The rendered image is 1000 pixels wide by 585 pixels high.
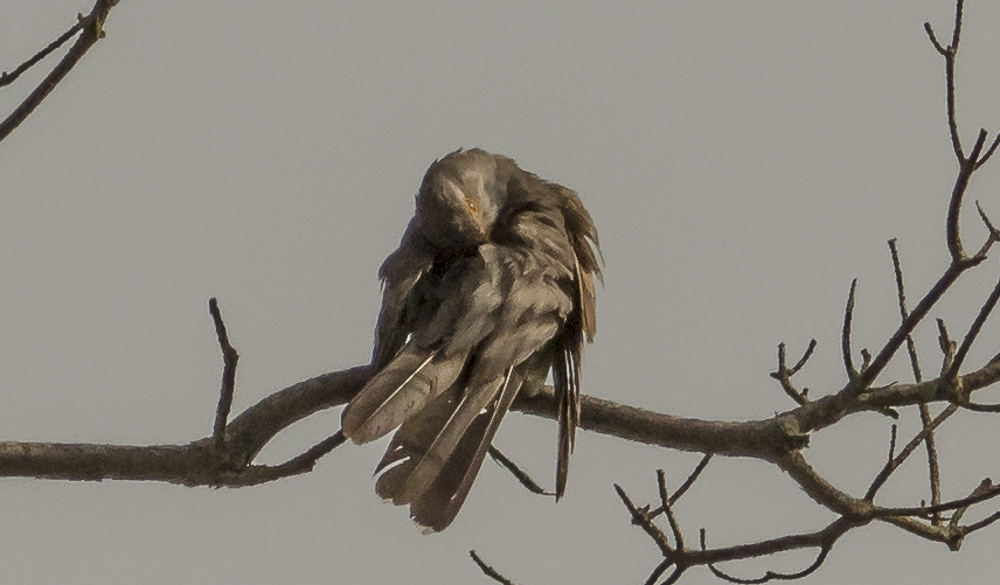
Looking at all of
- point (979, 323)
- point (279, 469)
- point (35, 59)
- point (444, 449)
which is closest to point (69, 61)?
point (35, 59)

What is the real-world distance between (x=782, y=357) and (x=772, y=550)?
868mm

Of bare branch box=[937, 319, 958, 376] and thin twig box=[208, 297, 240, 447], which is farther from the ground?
Answer: bare branch box=[937, 319, 958, 376]

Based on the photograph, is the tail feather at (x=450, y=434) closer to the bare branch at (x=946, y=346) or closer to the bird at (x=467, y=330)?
the bird at (x=467, y=330)

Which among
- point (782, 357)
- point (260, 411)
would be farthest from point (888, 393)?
point (260, 411)

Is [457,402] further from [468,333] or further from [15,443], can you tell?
[15,443]

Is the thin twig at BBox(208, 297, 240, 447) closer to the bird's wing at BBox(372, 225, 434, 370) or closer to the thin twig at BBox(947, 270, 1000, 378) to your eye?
the bird's wing at BBox(372, 225, 434, 370)

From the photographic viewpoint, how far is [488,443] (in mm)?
3965

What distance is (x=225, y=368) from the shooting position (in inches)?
124

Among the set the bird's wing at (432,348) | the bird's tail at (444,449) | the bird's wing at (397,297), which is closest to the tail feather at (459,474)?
the bird's tail at (444,449)

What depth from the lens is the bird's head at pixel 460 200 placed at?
4.98 metres

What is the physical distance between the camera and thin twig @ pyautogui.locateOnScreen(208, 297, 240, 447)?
3043 millimetres

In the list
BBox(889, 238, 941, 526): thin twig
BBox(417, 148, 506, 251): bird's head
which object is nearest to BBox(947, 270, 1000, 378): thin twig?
BBox(889, 238, 941, 526): thin twig

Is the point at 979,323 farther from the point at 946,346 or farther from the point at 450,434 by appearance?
the point at 450,434

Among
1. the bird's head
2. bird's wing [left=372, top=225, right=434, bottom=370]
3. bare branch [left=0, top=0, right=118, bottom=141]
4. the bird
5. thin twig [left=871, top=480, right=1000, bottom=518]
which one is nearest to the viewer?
bare branch [left=0, top=0, right=118, bottom=141]
